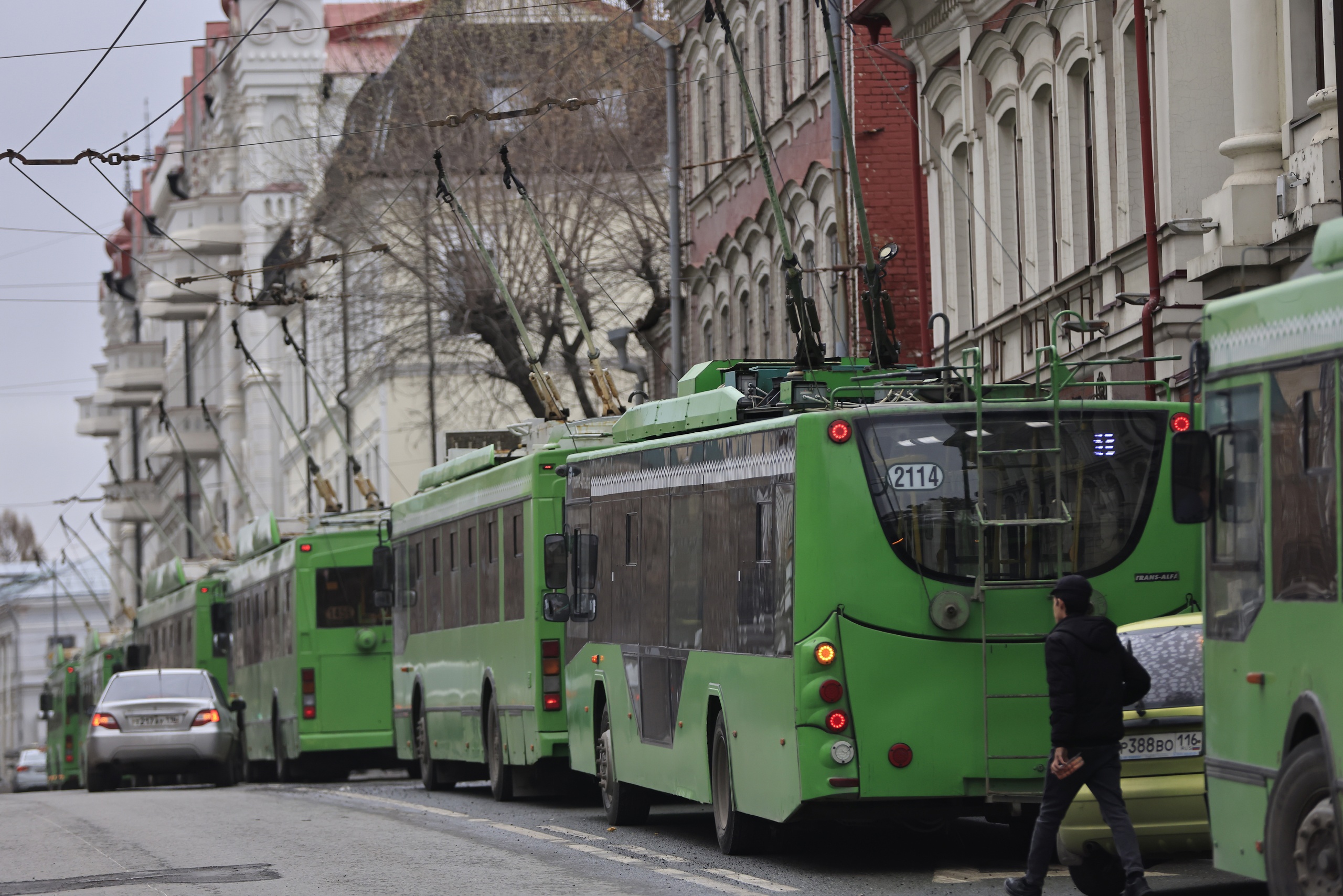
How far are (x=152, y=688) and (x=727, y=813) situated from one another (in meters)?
15.6

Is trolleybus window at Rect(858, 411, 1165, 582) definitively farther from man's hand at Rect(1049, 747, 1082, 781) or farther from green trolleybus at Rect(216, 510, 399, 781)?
green trolleybus at Rect(216, 510, 399, 781)

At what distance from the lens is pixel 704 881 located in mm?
12523

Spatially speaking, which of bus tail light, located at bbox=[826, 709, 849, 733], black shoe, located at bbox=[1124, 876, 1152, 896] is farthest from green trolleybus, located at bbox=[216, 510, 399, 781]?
black shoe, located at bbox=[1124, 876, 1152, 896]

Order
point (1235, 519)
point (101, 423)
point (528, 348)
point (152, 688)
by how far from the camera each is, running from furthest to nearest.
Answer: point (101, 423) → point (152, 688) → point (528, 348) → point (1235, 519)

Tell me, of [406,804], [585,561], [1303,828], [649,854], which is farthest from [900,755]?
[406,804]

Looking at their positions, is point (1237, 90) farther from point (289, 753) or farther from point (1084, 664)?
point (289, 753)

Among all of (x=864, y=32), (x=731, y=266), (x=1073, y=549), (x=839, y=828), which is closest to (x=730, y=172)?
(x=731, y=266)

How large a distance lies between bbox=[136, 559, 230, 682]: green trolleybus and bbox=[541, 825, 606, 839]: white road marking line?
771 inches

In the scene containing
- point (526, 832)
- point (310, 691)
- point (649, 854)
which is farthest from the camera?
point (310, 691)

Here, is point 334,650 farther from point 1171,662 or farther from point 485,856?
point 1171,662

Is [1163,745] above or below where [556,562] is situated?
below

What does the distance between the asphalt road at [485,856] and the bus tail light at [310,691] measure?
26.5ft

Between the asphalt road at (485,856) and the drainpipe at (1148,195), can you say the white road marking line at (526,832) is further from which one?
the drainpipe at (1148,195)

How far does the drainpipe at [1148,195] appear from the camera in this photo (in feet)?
65.6
